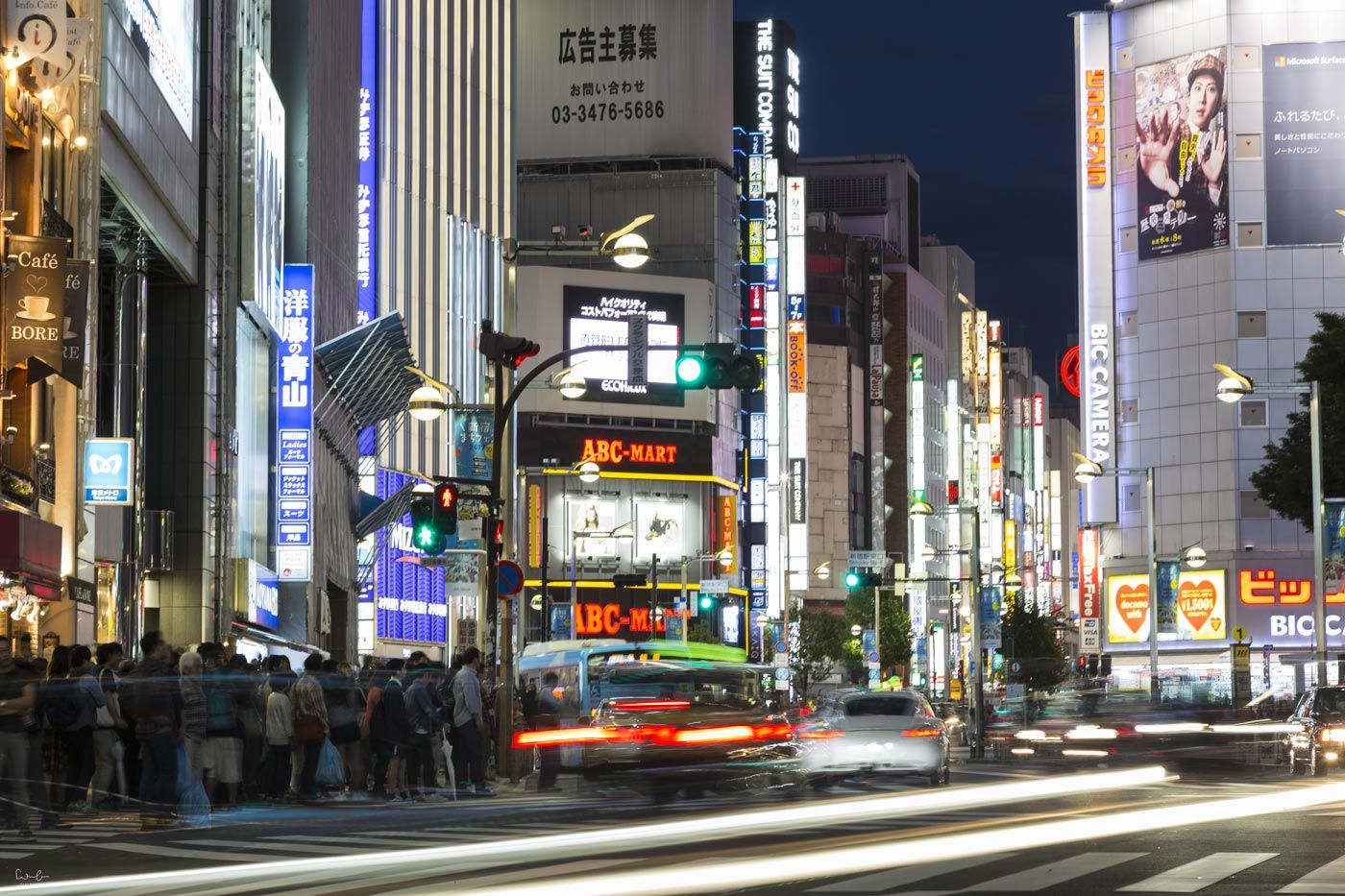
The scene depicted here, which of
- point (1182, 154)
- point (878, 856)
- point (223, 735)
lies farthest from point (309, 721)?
point (1182, 154)

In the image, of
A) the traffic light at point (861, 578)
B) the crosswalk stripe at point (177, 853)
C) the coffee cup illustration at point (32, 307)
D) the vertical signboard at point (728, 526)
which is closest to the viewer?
the crosswalk stripe at point (177, 853)

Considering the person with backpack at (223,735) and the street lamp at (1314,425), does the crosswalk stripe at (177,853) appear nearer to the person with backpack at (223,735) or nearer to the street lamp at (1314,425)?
the person with backpack at (223,735)

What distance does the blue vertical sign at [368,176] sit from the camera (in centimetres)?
7238

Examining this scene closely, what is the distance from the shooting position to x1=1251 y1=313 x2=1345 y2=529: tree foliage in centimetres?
4738

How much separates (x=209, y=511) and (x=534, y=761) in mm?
9411

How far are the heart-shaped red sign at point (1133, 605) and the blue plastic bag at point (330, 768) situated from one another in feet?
236

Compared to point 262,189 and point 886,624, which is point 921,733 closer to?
point 262,189

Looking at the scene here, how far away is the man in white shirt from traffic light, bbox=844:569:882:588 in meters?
33.7

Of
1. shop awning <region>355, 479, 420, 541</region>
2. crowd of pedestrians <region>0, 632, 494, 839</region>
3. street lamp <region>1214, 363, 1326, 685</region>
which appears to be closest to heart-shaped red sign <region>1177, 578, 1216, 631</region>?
shop awning <region>355, 479, 420, 541</region>

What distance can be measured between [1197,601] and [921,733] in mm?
65961

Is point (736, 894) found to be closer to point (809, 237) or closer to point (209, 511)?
point (209, 511)

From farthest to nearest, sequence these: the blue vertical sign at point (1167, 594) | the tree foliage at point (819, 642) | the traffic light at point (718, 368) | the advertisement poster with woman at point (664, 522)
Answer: the tree foliage at point (819, 642) → the advertisement poster with woman at point (664, 522) → the blue vertical sign at point (1167, 594) → the traffic light at point (718, 368)

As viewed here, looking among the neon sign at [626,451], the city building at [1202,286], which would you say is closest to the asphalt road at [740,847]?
the city building at [1202,286]

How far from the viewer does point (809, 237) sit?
145000mm
